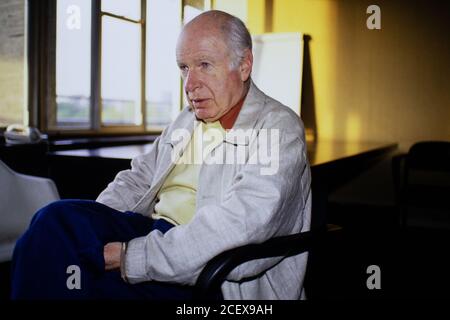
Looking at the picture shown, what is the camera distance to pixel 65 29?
175 inches

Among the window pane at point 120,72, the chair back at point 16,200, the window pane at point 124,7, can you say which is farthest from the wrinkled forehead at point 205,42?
the window pane at point 124,7

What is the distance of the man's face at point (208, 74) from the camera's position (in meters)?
1.28

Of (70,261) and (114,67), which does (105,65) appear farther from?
(70,261)

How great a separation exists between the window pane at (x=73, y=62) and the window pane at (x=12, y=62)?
0.41 metres

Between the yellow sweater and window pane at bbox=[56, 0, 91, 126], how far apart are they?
3.14 meters

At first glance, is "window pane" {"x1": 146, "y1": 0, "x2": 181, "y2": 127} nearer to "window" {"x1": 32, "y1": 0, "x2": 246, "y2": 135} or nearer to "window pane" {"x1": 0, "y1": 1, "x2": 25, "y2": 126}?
"window" {"x1": 32, "y1": 0, "x2": 246, "y2": 135}

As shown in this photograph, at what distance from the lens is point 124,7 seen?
18.0 ft

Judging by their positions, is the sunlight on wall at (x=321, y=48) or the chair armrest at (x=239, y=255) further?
the sunlight on wall at (x=321, y=48)

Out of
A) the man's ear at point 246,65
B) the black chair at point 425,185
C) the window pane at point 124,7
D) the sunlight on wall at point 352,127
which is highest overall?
the window pane at point 124,7

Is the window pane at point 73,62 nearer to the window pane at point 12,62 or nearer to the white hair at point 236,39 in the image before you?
the window pane at point 12,62

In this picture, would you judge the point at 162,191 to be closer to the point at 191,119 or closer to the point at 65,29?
the point at 191,119
